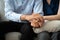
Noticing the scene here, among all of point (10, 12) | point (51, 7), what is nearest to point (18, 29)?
point (10, 12)

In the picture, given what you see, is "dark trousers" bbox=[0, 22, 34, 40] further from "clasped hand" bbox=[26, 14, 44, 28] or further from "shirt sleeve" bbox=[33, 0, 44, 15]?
"shirt sleeve" bbox=[33, 0, 44, 15]

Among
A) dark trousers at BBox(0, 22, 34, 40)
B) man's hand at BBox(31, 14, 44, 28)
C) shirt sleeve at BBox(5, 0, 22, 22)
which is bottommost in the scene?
dark trousers at BBox(0, 22, 34, 40)

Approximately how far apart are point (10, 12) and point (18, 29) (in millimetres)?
194

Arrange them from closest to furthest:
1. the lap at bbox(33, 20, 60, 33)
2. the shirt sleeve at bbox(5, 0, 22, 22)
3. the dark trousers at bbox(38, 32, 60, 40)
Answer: the dark trousers at bbox(38, 32, 60, 40) → the lap at bbox(33, 20, 60, 33) → the shirt sleeve at bbox(5, 0, 22, 22)

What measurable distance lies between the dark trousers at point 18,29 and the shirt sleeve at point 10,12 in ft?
0.20

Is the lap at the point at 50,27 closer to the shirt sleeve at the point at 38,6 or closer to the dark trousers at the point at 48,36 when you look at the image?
the dark trousers at the point at 48,36

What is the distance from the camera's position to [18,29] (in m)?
1.61

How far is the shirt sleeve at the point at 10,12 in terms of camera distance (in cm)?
164

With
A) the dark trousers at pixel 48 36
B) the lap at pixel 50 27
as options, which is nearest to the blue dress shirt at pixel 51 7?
the lap at pixel 50 27

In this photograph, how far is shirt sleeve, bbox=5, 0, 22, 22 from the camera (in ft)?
5.40

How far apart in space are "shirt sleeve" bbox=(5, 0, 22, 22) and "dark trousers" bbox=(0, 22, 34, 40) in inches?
2.4

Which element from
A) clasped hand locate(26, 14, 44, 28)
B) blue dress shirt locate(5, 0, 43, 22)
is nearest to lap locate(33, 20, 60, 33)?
clasped hand locate(26, 14, 44, 28)

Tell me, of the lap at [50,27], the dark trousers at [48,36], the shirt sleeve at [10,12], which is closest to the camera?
the dark trousers at [48,36]

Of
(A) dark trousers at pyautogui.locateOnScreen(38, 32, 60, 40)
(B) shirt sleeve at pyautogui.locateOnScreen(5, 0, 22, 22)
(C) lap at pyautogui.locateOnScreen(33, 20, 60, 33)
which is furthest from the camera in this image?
(B) shirt sleeve at pyautogui.locateOnScreen(5, 0, 22, 22)
